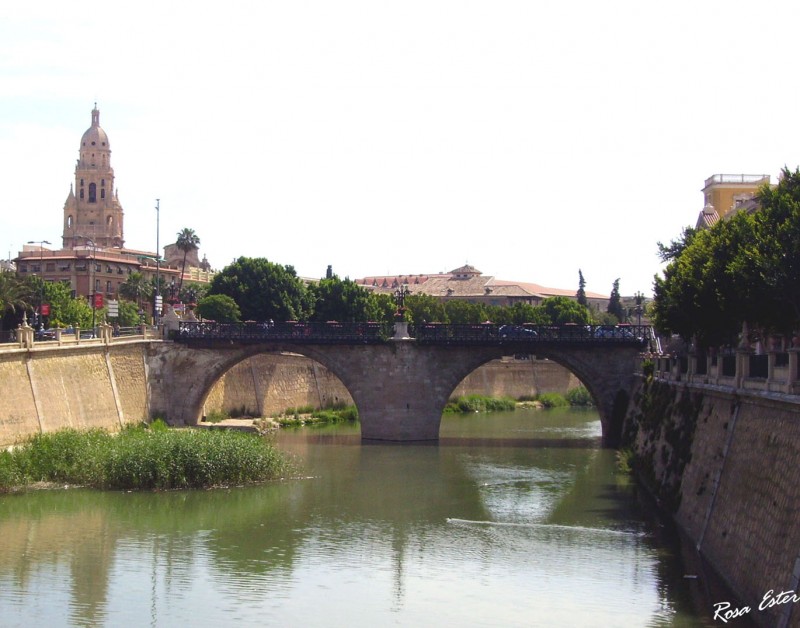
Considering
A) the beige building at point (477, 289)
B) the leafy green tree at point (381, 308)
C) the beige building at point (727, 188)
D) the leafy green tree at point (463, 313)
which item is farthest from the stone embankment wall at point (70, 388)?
the beige building at point (477, 289)

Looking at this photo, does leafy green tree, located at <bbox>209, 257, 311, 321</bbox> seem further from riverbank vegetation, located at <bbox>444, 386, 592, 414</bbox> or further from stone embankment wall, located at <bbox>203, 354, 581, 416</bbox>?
riverbank vegetation, located at <bbox>444, 386, 592, 414</bbox>

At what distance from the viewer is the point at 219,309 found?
82.7 m

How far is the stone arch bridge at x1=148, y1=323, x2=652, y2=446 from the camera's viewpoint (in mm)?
58500

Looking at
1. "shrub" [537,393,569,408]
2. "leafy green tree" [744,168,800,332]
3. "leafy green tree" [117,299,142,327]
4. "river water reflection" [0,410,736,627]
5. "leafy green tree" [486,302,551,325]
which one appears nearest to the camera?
"river water reflection" [0,410,736,627]

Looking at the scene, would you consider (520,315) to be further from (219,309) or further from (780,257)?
(780,257)

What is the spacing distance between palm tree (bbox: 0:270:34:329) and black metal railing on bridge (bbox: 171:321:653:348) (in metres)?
15.0

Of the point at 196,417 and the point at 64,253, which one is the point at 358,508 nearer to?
the point at 196,417

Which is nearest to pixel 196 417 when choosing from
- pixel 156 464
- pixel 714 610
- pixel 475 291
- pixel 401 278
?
pixel 156 464

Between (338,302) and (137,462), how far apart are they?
53.8 meters

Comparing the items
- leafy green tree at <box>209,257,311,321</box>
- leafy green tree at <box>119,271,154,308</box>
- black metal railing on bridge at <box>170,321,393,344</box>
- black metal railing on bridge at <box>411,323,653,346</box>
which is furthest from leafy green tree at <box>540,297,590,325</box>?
black metal railing on bridge at <box>170,321,393,344</box>

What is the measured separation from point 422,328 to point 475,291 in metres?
102

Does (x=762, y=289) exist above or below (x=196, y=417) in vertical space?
above

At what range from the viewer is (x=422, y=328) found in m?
60.2

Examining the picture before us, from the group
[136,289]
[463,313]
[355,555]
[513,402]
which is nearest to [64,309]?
[136,289]
